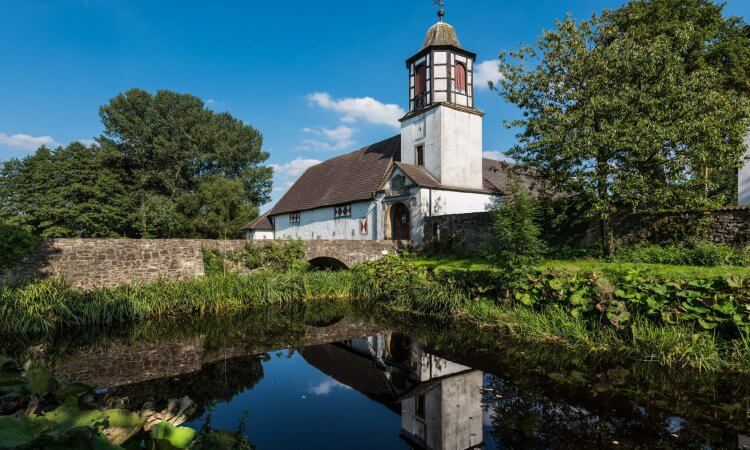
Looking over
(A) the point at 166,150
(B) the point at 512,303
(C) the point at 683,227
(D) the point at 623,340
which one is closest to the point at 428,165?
(C) the point at 683,227

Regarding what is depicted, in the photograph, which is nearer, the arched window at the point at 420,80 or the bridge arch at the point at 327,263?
the bridge arch at the point at 327,263

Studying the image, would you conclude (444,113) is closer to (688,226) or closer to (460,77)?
(460,77)

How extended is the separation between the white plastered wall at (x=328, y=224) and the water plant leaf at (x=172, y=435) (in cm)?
1703

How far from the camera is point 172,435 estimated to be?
223 cm

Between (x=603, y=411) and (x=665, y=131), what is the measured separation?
8040 mm

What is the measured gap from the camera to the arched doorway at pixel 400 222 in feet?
66.2

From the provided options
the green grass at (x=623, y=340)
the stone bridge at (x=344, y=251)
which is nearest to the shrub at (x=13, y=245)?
the stone bridge at (x=344, y=251)

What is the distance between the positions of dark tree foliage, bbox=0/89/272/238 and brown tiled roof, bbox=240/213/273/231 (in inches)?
28.7

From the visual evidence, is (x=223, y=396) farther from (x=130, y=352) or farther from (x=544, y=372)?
(x=544, y=372)

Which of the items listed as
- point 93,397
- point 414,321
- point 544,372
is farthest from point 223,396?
point 414,321

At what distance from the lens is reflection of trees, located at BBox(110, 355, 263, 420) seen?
18.9 ft

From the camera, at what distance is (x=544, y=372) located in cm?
670

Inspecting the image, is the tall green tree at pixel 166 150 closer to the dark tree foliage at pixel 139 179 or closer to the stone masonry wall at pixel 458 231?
the dark tree foliage at pixel 139 179

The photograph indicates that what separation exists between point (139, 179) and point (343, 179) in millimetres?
20446
